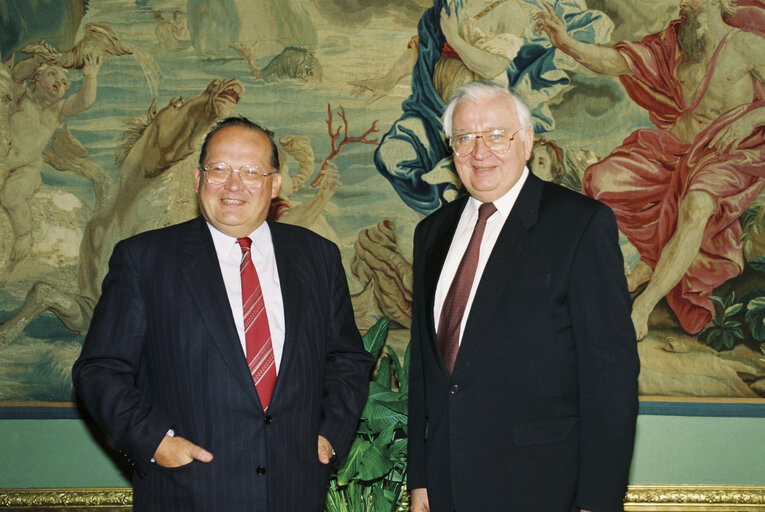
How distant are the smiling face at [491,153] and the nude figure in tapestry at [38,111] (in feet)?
10.7

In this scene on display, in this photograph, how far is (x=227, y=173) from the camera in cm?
243

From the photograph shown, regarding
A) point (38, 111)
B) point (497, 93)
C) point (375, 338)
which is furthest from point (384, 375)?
point (38, 111)

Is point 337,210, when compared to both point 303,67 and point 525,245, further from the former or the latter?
point 525,245

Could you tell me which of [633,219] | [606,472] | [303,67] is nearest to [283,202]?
[303,67]

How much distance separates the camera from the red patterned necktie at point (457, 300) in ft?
7.67

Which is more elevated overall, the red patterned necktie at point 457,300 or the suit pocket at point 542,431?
the red patterned necktie at point 457,300

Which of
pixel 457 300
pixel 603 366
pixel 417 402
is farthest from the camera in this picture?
pixel 417 402

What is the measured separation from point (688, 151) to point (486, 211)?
270 cm

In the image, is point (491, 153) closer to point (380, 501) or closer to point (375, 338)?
point (375, 338)

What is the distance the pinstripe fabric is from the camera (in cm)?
222

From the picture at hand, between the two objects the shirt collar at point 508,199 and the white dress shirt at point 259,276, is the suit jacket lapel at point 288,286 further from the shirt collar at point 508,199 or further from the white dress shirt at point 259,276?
the shirt collar at point 508,199

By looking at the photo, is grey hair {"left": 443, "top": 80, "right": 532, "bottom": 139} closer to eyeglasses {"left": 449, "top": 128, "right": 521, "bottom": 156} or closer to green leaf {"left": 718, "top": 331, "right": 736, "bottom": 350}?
eyeglasses {"left": 449, "top": 128, "right": 521, "bottom": 156}

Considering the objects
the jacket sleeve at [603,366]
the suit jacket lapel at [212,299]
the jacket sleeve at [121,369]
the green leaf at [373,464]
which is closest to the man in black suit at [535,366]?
the jacket sleeve at [603,366]

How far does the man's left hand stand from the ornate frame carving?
274cm
